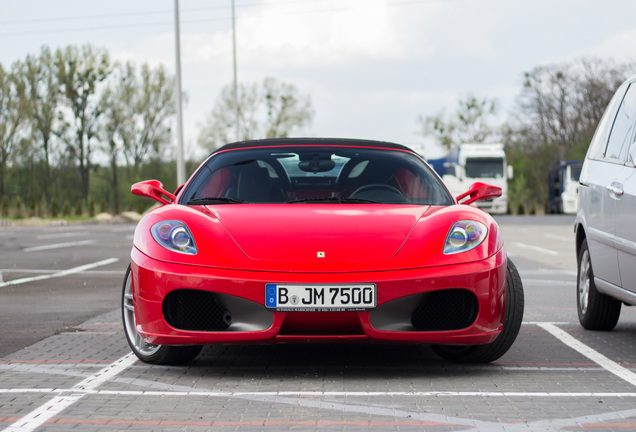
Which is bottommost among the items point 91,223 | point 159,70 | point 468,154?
point 91,223

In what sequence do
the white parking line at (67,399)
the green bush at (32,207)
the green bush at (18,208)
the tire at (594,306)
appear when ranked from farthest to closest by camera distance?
the green bush at (18,208) → the green bush at (32,207) → the tire at (594,306) → the white parking line at (67,399)

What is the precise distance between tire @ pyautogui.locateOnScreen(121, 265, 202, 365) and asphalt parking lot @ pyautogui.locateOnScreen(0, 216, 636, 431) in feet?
0.26

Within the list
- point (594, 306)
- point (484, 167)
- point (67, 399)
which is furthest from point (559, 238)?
point (67, 399)

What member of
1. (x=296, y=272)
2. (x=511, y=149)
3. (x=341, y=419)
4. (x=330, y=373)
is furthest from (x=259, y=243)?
(x=511, y=149)

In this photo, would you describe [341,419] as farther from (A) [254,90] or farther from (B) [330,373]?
(A) [254,90]

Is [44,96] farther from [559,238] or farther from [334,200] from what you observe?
[334,200]

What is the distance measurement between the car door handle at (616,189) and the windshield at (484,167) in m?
35.3

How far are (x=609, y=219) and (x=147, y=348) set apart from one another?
3250mm

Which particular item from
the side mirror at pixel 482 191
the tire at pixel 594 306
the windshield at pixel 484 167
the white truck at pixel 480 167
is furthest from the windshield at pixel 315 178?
the windshield at pixel 484 167

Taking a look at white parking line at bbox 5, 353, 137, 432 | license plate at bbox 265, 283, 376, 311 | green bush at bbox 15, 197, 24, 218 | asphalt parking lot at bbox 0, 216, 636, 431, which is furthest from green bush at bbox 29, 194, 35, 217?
license plate at bbox 265, 283, 376, 311

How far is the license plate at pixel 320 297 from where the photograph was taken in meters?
4.87

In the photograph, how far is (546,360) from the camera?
18.9ft

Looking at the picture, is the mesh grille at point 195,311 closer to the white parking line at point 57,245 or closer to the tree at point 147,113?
the white parking line at point 57,245

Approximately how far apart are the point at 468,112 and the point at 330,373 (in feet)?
220
